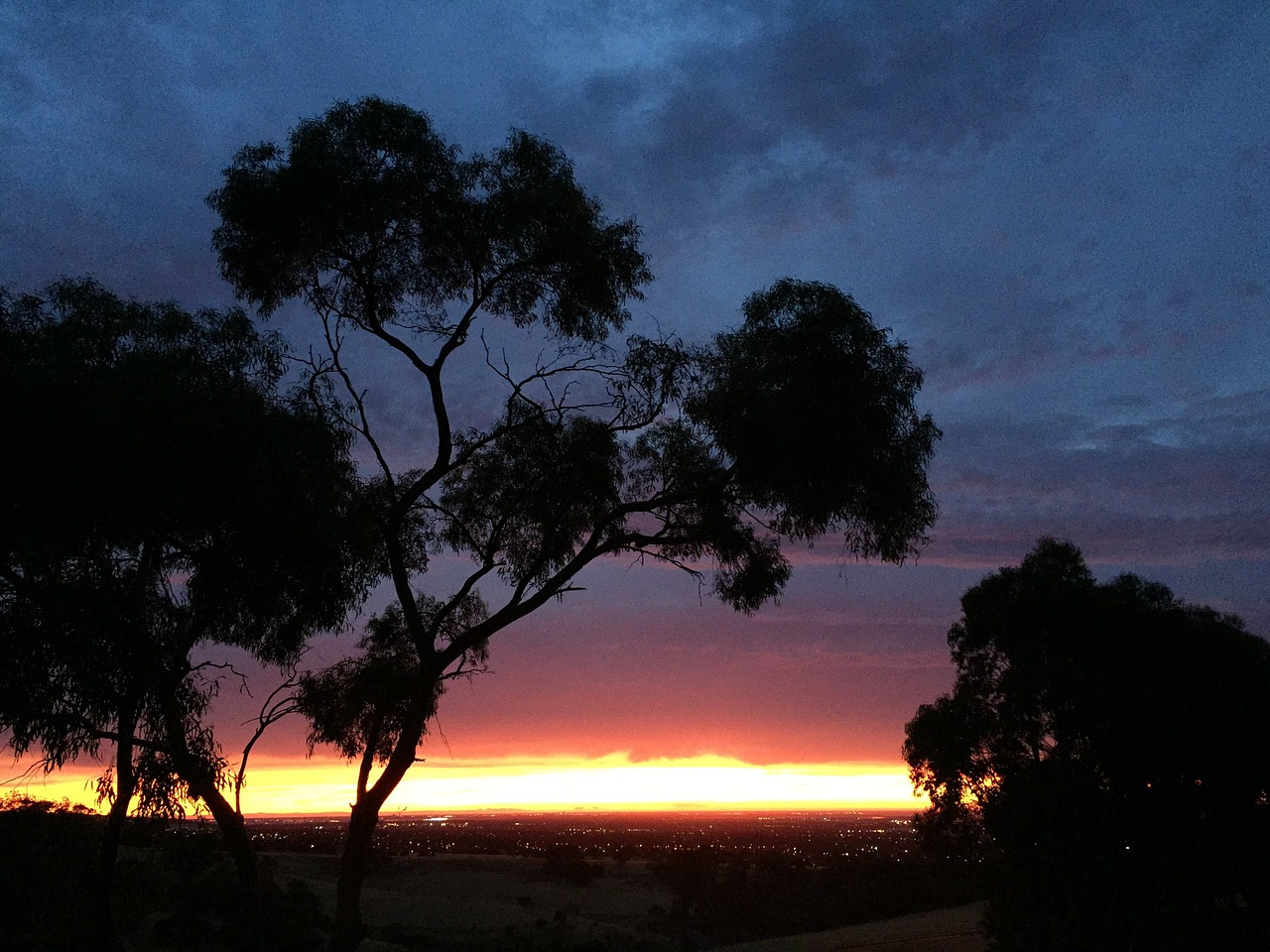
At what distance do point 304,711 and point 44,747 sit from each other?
219 inches

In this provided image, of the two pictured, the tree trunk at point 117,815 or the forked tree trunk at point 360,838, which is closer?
the tree trunk at point 117,815

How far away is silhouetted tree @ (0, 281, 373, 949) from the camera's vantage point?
10.2 meters

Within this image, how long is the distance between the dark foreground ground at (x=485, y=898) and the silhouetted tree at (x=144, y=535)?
2.29 metres

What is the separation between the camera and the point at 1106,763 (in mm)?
24094

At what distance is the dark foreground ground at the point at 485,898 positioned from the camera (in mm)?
16125

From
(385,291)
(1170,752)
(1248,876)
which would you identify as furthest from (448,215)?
(1248,876)

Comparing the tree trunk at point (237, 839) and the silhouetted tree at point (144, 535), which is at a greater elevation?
the silhouetted tree at point (144, 535)

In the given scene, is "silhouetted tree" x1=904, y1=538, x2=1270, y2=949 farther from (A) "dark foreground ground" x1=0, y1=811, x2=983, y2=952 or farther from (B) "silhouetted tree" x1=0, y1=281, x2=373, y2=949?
(B) "silhouetted tree" x1=0, y1=281, x2=373, y2=949

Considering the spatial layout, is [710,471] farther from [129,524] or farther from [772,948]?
[772,948]

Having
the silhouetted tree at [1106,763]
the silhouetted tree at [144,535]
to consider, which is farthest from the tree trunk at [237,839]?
the silhouetted tree at [1106,763]

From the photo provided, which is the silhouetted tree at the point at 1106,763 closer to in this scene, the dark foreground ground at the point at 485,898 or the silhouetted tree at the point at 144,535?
the dark foreground ground at the point at 485,898

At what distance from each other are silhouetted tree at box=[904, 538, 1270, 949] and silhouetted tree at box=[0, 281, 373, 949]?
58.9 feet

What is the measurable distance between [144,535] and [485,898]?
5276 cm

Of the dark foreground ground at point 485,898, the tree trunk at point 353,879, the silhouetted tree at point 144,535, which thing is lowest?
the dark foreground ground at point 485,898
